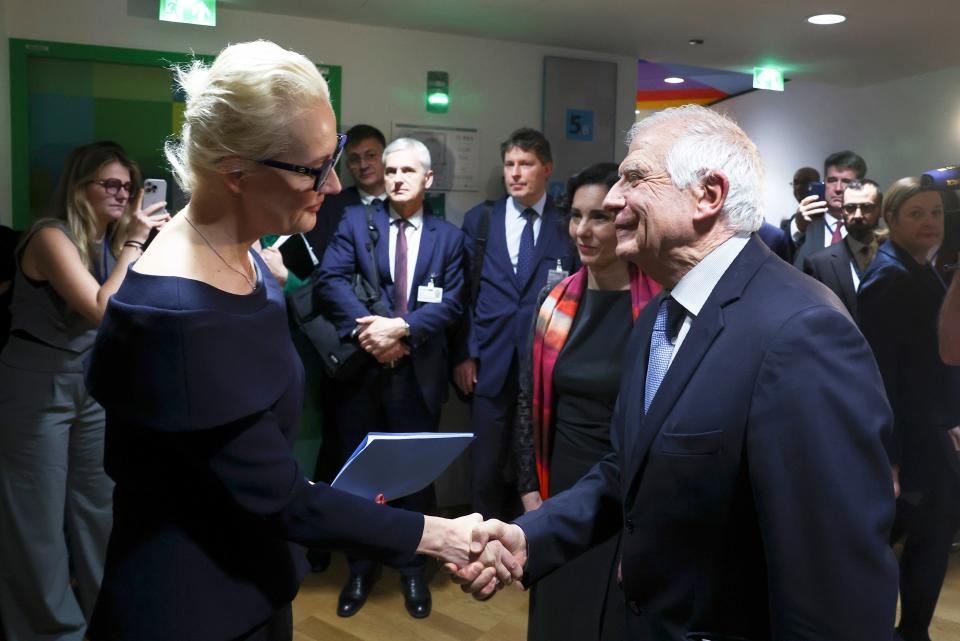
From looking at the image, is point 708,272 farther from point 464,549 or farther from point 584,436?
point 584,436

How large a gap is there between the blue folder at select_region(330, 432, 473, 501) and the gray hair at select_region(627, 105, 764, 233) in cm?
73

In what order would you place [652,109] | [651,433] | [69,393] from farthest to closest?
[652,109] → [69,393] → [651,433]

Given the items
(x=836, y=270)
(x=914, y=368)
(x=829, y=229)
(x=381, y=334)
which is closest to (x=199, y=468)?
(x=381, y=334)

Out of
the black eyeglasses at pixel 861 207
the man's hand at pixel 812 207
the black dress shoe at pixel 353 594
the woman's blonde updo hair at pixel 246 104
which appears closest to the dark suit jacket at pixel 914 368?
Answer: the black eyeglasses at pixel 861 207

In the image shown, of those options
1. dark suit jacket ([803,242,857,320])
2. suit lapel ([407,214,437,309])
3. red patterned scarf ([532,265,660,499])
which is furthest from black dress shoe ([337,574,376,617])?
dark suit jacket ([803,242,857,320])

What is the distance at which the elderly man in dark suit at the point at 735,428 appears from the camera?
3.59 feet

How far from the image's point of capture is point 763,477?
1122 millimetres

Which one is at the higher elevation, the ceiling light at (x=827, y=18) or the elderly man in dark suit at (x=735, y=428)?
the ceiling light at (x=827, y=18)

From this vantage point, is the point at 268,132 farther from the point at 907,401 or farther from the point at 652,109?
the point at 652,109

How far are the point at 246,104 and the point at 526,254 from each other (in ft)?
9.06

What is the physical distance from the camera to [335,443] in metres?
4.12

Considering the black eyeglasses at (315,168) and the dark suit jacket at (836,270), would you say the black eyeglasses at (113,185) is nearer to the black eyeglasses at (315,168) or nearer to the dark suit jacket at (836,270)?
the black eyeglasses at (315,168)

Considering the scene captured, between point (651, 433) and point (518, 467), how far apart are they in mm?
1382

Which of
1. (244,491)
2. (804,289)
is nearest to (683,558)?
(804,289)
